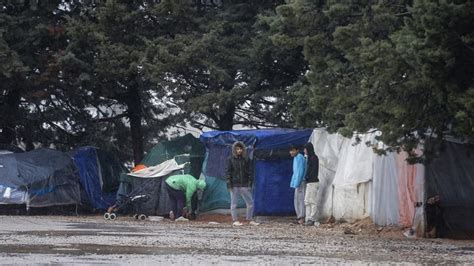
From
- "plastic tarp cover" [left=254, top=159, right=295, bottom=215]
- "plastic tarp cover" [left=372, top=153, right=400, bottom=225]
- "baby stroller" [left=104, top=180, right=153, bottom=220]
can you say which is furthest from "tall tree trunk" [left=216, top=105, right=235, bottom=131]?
"plastic tarp cover" [left=372, top=153, right=400, bottom=225]

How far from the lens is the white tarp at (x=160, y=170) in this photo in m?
24.9

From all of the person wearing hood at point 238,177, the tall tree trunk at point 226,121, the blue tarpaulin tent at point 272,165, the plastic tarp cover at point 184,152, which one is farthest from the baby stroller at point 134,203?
the tall tree trunk at point 226,121

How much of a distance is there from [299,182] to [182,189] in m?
3.53

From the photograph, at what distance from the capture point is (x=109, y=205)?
27469 mm

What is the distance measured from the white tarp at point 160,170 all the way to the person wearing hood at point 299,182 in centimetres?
394

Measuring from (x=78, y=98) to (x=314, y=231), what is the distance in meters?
14.6

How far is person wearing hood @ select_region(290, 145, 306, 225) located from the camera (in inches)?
869

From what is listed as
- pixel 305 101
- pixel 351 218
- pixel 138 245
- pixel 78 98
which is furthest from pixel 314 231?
pixel 78 98

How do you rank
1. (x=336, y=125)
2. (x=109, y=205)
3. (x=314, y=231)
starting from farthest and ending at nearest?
(x=109, y=205) < (x=314, y=231) < (x=336, y=125)

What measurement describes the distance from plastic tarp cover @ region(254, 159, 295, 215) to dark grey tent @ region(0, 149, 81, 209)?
588cm

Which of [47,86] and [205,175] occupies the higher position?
[47,86]

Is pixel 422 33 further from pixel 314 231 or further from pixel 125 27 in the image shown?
pixel 125 27

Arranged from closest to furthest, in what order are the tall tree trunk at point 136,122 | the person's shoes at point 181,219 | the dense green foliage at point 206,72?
the dense green foliage at point 206,72 < the person's shoes at point 181,219 < the tall tree trunk at point 136,122

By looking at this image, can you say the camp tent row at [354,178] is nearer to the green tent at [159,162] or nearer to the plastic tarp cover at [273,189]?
the plastic tarp cover at [273,189]
